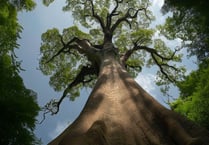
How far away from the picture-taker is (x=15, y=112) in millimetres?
7512

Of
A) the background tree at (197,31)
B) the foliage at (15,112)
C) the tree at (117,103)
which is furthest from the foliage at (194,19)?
the foliage at (15,112)

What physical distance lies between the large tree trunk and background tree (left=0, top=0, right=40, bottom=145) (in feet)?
5.74

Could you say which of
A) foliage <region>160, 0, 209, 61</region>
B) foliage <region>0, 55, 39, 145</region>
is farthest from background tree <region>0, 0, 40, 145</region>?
foliage <region>160, 0, 209, 61</region>

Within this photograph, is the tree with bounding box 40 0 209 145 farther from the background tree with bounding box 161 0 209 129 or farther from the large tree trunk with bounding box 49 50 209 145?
the background tree with bounding box 161 0 209 129

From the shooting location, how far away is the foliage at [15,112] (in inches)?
285

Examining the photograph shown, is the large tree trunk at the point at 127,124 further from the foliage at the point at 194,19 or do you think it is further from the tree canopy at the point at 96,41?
the tree canopy at the point at 96,41

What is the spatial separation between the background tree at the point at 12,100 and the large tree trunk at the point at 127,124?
5.74ft

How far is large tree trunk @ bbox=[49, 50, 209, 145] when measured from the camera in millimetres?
5062

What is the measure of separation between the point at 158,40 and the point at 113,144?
45.2 ft

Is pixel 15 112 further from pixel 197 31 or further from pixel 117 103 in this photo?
pixel 197 31

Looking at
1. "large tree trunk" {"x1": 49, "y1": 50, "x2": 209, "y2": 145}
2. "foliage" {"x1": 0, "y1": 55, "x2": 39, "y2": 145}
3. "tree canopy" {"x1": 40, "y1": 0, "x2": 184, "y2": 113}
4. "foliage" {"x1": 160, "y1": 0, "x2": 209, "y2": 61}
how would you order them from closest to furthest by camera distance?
"large tree trunk" {"x1": 49, "y1": 50, "x2": 209, "y2": 145}
"foliage" {"x1": 160, "y1": 0, "x2": 209, "y2": 61}
"foliage" {"x1": 0, "y1": 55, "x2": 39, "y2": 145}
"tree canopy" {"x1": 40, "y1": 0, "x2": 184, "y2": 113}

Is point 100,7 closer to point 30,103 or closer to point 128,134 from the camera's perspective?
point 30,103

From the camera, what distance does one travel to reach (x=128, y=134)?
535 centimetres

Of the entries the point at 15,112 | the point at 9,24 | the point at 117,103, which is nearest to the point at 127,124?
the point at 117,103
